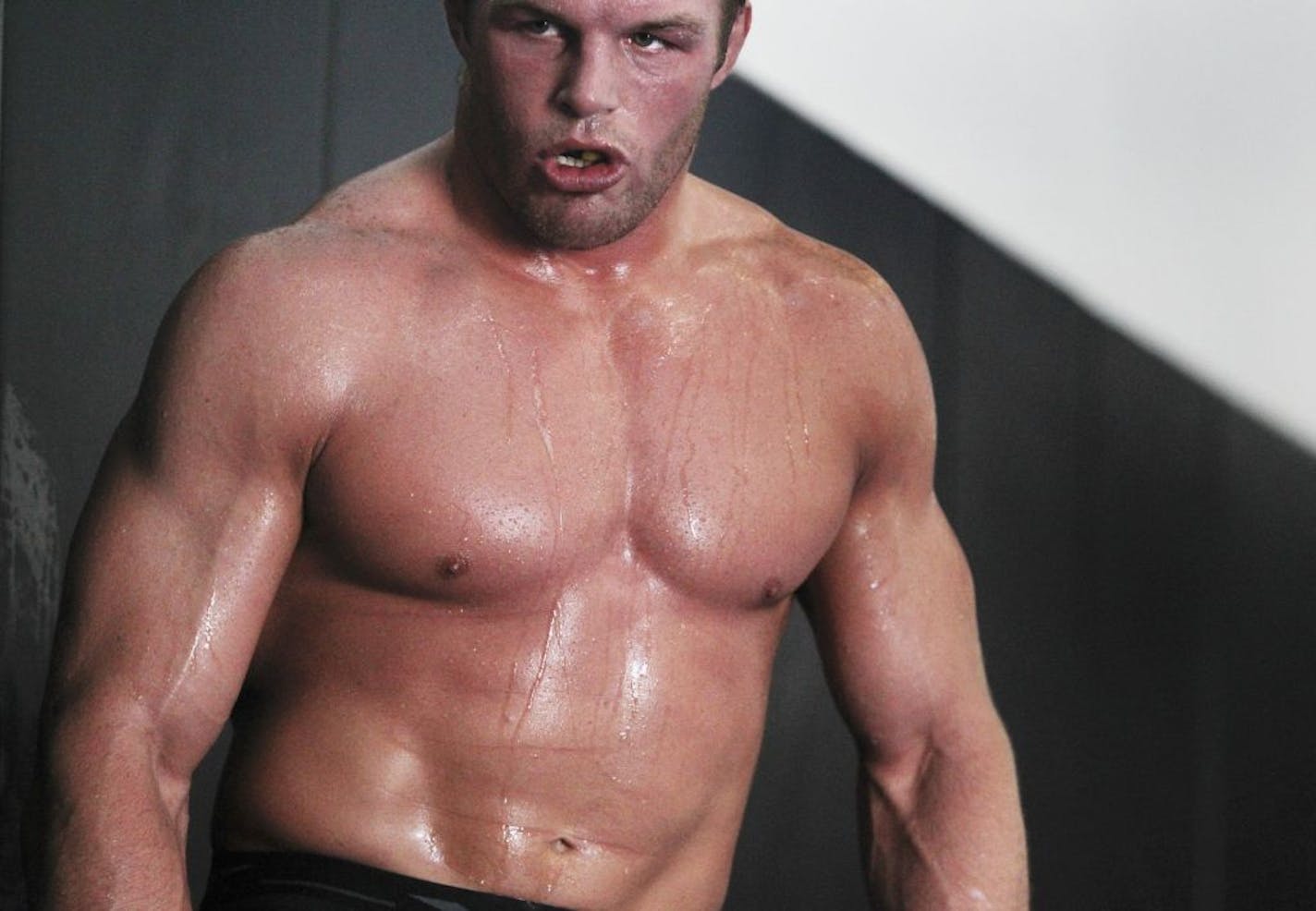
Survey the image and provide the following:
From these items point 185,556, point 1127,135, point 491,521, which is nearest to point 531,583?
point 491,521

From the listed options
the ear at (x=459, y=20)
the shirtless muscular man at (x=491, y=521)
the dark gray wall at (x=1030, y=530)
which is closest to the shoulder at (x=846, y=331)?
the shirtless muscular man at (x=491, y=521)

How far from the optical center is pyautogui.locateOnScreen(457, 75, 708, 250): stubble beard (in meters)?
1.20

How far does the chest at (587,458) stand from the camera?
1183 mm

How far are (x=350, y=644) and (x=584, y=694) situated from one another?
0.44ft

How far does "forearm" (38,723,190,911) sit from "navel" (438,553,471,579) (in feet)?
0.60

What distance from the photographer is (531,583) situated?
121 centimetres

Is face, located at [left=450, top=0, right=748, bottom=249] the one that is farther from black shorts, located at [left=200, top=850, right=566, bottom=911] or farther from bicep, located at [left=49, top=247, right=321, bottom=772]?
black shorts, located at [left=200, top=850, right=566, bottom=911]

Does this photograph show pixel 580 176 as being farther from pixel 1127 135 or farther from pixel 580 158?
pixel 1127 135

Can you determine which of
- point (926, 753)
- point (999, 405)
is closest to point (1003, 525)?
point (999, 405)

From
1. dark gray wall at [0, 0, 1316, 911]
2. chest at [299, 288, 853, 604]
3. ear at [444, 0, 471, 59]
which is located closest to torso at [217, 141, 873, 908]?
chest at [299, 288, 853, 604]

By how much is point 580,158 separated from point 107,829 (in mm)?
438

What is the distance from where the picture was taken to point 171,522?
3.73ft

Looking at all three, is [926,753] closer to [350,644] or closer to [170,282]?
[350,644]

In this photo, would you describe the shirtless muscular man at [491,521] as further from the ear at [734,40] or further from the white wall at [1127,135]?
the white wall at [1127,135]
